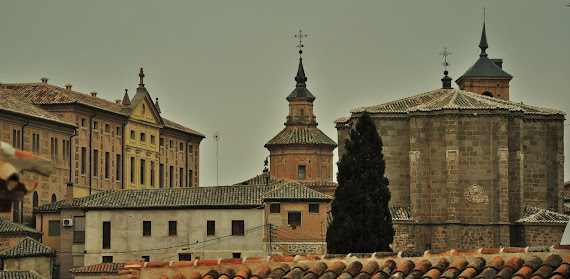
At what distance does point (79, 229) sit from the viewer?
86062 mm

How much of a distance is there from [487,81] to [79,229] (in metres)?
43.2

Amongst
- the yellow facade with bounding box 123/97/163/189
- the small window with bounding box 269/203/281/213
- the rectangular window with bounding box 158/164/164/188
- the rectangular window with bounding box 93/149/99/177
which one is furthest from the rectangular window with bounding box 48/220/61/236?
the rectangular window with bounding box 158/164/164/188

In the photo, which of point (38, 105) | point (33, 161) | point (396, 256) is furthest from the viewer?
point (38, 105)

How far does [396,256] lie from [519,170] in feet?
205

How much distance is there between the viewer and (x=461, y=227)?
81750 millimetres

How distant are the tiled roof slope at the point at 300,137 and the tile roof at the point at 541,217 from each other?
25.7 m

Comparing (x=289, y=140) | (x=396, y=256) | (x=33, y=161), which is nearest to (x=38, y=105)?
(x=289, y=140)

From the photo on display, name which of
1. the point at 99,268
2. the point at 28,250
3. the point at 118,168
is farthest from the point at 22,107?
the point at 99,268

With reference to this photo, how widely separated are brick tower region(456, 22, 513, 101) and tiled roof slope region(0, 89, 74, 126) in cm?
3270

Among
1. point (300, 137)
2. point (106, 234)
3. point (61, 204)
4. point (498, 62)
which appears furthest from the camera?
point (498, 62)

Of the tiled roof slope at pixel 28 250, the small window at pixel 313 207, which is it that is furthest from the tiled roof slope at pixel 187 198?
the tiled roof slope at pixel 28 250

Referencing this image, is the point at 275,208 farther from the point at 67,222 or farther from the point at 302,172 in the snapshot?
the point at 302,172

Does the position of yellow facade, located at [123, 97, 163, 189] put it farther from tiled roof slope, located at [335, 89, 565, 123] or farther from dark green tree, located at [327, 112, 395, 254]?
dark green tree, located at [327, 112, 395, 254]

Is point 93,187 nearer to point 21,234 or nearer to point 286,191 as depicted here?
point 21,234
